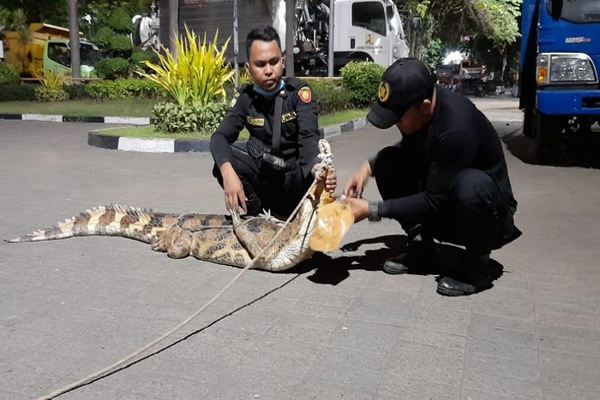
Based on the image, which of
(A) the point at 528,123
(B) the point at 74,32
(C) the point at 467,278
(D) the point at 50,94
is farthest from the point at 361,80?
(C) the point at 467,278

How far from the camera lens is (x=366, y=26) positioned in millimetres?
18438

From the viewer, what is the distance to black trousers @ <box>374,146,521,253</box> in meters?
2.95

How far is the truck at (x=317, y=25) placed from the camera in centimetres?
1831

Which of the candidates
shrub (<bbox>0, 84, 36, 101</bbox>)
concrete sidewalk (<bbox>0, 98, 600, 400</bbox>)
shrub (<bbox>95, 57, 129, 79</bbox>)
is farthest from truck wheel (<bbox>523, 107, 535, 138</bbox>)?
shrub (<bbox>95, 57, 129, 79</bbox>)

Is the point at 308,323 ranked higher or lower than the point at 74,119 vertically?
lower

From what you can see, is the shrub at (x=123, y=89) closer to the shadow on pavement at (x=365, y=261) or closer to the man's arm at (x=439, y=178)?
the shadow on pavement at (x=365, y=261)

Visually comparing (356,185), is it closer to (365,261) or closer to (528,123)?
(365,261)

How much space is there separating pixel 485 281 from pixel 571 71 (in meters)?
4.04

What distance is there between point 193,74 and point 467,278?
690 centimetres

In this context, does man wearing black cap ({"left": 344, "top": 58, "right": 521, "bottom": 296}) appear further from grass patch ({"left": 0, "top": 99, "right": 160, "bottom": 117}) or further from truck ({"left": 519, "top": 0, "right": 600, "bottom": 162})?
grass patch ({"left": 0, "top": 99, "right": 160, "bottom": 117})

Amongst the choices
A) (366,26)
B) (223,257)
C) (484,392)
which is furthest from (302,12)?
(484,392)

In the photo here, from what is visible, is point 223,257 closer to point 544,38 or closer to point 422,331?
point 422,331

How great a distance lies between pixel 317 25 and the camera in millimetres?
19875

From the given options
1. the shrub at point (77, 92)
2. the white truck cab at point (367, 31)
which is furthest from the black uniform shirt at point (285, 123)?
the shrub at point (77, 92)
